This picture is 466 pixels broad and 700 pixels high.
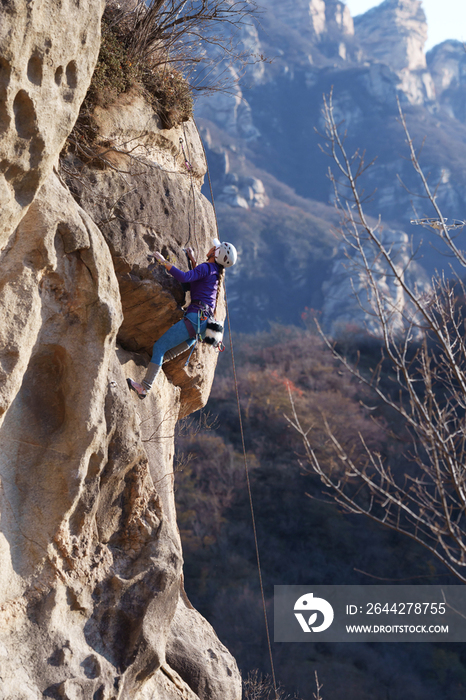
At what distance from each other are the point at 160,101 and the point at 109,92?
992 mm

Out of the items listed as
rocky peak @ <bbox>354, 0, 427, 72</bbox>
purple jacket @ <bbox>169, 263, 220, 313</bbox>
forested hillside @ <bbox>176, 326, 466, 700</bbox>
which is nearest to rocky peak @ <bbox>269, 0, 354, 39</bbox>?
rocky peak @ <bbox>354, 0, 427, 72</bbox>

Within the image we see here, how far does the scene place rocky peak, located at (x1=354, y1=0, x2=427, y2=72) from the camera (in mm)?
112125

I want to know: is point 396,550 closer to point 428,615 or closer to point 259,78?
point 428,615

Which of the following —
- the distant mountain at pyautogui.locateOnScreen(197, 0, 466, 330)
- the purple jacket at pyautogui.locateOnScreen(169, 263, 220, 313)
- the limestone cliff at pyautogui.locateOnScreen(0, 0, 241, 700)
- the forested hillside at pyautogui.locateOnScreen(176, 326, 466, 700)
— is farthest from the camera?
the distant mountain at pyautogui.locateOnScreen(197, 0, 466, 330)

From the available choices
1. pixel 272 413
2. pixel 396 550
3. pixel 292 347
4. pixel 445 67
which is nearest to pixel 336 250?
pixel 292 347

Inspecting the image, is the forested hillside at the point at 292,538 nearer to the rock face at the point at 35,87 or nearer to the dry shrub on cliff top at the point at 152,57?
the dry shrub on cliff top at the point at 152,57

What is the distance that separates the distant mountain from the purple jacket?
5757cm

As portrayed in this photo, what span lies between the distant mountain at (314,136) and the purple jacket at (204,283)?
5757 cm

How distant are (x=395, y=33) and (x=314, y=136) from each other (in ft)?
131

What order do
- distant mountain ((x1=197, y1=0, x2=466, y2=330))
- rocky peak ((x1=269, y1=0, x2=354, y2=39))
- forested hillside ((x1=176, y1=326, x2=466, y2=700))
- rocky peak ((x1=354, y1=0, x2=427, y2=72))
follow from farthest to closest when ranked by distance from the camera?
rocky peak ((x1=354, y1=0, x2=427, y2=72)) → rocky peak ((x1=269, y1=0, x2=354, y2=39)) → distant mountain ((x1=197, y1=0, x2=466, y2=330)) → forested hillside ((x1=176, y1=326, x2=466, y2=700))

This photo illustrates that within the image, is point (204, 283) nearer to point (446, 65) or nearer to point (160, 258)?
point (160, 258)

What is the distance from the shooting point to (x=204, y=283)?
6.71 metres

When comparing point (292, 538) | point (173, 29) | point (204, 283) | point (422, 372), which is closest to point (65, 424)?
point (204, 283)

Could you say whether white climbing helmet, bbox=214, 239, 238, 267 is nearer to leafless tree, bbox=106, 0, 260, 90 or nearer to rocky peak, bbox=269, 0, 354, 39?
leafless tree, bbox=106, 0, 260, 90
